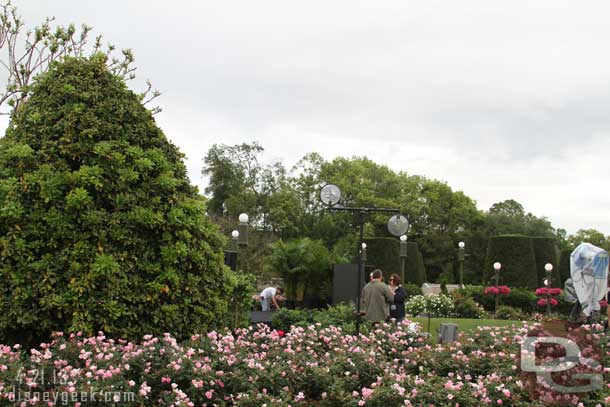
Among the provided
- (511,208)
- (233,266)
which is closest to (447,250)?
(511,208)

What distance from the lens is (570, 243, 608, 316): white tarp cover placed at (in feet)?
34.1

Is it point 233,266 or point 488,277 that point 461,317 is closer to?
point 488,277

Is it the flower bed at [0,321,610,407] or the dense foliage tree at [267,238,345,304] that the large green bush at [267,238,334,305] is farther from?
the flower bed at [0,321,610,407]

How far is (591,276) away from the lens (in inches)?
413

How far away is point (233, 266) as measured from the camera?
15039 millimetres

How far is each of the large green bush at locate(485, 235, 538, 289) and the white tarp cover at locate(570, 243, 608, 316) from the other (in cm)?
1863

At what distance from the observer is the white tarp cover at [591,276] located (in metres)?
10.4

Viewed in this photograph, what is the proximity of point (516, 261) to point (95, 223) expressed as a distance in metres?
25.7

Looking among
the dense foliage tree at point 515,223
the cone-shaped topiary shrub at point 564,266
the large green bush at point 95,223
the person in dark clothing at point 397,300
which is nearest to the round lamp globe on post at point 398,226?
the person in dark clothing at point 397,300

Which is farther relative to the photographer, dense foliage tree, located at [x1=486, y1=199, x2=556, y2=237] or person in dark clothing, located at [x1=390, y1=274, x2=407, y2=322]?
dense foliage tree, located at [x1=486, y1=199, x2=556, y2=237]

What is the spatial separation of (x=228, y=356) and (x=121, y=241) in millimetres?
1451

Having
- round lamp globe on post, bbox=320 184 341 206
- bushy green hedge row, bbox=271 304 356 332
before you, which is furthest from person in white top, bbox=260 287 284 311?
round lamp globe on post, bbox=320 184 341 206

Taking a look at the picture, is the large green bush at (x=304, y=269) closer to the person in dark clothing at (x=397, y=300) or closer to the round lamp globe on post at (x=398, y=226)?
the round lamp globe on post at (x=398, y=226)

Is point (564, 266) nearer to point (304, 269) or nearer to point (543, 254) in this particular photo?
point (543, 254)
